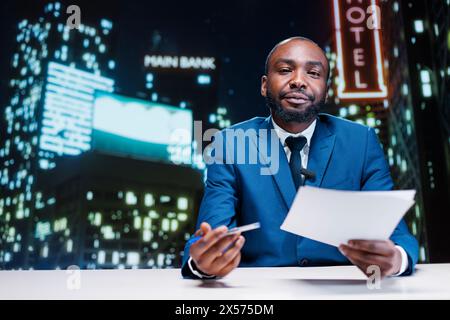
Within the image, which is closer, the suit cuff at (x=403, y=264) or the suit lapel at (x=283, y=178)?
the suit cuff at (x=403, y=264)

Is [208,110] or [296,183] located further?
[208,110]

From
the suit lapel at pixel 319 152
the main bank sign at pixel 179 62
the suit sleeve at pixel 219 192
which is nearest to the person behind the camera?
the suit sleeve at pixel 219 192

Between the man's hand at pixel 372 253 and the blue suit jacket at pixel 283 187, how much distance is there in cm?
61

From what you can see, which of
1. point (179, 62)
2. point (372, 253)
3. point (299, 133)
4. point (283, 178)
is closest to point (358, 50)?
point (299, 133)

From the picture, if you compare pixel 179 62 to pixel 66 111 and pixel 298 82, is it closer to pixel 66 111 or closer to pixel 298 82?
pixel 66 111

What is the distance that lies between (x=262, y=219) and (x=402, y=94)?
73.2ft

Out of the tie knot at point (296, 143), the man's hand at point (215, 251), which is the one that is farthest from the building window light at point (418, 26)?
the man's hand at point (215, 251)

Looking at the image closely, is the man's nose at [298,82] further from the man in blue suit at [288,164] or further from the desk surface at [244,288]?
the desk surface at [244,288]

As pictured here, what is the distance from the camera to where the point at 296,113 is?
6.04ft

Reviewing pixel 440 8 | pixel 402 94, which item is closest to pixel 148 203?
pixel 402 94

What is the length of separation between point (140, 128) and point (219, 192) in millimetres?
19583

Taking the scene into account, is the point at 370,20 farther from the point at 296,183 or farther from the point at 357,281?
the point at 357,281

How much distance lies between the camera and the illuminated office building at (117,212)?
31.3 metres
